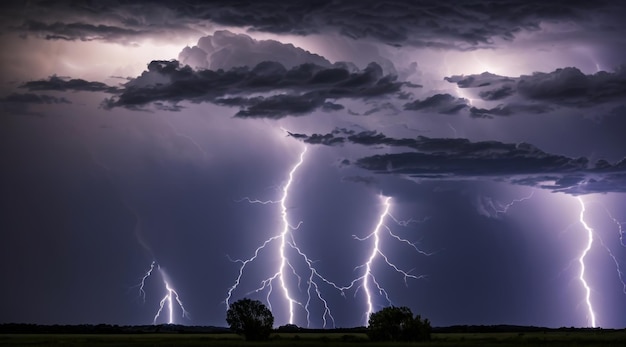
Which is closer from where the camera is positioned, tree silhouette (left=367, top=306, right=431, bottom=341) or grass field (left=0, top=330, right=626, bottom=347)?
grass field (left=0, top=330, right=626, bottom=347)

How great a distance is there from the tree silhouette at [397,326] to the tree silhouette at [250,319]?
1102 cm

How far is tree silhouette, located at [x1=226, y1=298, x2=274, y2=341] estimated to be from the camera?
8619 cm

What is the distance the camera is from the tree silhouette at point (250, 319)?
86.2 meters

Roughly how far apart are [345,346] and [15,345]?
24782 millimetres

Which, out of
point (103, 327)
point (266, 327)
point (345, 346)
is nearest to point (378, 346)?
point (345, 346)

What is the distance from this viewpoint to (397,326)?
79375 millimetres

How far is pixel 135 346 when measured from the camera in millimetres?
65875

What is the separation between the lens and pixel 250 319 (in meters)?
86.6

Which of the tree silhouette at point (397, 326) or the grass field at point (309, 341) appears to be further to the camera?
the tree silhouette at point (397, 326)

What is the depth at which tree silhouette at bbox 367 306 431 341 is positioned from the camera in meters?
78.7

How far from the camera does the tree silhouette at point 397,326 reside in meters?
78.7

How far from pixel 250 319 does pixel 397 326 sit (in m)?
14.7

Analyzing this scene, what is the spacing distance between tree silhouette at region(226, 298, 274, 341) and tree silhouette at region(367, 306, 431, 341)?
36.2 feet

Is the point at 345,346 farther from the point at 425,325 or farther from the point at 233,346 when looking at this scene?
the point at 425,325
